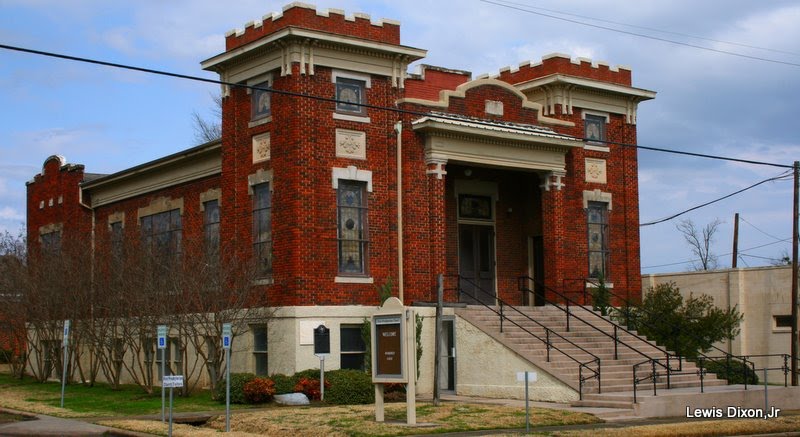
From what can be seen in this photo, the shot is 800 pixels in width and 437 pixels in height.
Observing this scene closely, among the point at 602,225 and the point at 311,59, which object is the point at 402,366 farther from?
the point at 602,225

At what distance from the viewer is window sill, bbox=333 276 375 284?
29.3 m

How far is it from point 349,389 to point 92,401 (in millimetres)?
7132

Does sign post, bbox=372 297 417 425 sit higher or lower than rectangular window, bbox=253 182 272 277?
lower

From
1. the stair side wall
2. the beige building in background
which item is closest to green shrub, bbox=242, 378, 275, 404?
the stair side wall

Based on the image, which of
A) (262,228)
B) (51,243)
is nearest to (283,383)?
(262,228)

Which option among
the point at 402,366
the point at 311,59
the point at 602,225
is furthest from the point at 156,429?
the point at 602,225

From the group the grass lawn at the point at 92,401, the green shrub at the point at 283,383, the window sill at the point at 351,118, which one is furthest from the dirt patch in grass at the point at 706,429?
the window sill at the point at 351,118

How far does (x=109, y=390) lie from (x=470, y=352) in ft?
37.6

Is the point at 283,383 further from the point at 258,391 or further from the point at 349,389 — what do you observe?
the point at 349,389

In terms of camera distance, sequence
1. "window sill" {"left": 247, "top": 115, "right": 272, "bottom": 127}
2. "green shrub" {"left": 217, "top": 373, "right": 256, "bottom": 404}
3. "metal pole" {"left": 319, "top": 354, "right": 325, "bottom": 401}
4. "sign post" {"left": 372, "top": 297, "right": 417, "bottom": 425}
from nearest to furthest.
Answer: "sign post" {"left": 372, "top": 297, "right": 417, "bottom": 425}, "green shrub" {"left": 217, "top": 373, "right": 256, "bottom": 404}, "metal pole" {"left": 319, "top": 354, "right": 325, "bottom": 401}, "window sill" {"left": 247, "top": 115, "right": 272, "bottom": 127}

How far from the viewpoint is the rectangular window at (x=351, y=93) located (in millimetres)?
29938

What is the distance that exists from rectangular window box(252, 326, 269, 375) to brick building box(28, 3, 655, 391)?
395 millimetres

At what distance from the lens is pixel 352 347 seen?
96.3 ft

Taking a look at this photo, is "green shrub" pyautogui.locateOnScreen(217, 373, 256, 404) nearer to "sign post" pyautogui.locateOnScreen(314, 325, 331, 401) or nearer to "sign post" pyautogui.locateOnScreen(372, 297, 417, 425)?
"sign post" pyautogui.locateOnScreen(314, 325, 331, 401)
